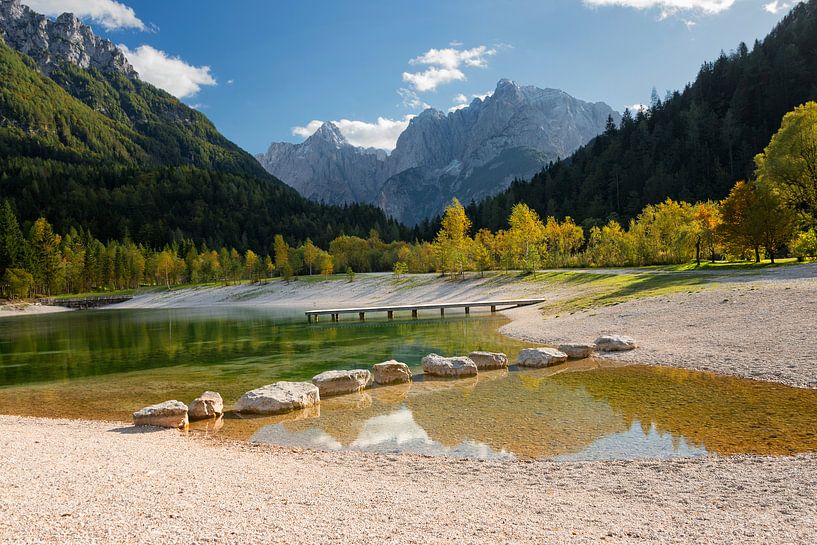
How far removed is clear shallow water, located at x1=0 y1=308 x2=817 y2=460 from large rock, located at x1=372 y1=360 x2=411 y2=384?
814mm

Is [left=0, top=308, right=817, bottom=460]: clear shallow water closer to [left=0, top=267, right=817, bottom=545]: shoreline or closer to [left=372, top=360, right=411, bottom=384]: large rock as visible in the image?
[left=372, top=360, right=411, bottom=384]: large rock

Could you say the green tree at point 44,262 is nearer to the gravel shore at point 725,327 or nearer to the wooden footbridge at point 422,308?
the wooden footbridge at point 422,308

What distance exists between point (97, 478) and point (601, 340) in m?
24.6

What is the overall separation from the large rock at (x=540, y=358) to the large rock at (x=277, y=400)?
11268mm

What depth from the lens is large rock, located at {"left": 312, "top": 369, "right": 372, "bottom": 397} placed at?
69.4ft

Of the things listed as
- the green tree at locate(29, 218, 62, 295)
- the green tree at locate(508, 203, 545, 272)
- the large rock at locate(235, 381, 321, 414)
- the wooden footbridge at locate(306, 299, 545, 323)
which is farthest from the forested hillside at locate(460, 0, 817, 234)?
the green tree at locate(29, 218, 62, 295)

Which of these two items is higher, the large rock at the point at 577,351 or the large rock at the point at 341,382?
the large rock at the point at 341,382

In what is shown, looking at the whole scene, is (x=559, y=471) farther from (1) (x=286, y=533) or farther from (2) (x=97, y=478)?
(2) (x=97, y=478)

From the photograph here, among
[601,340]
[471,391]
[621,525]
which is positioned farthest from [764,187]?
[621,525]

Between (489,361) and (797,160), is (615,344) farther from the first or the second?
(797,160)

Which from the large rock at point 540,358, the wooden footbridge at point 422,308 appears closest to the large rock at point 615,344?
the large rock at point 540,358

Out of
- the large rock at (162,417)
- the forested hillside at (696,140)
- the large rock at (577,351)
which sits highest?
the forested hillside at (696,140)

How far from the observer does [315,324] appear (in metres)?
56.1

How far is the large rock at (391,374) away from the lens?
74.3 feet
